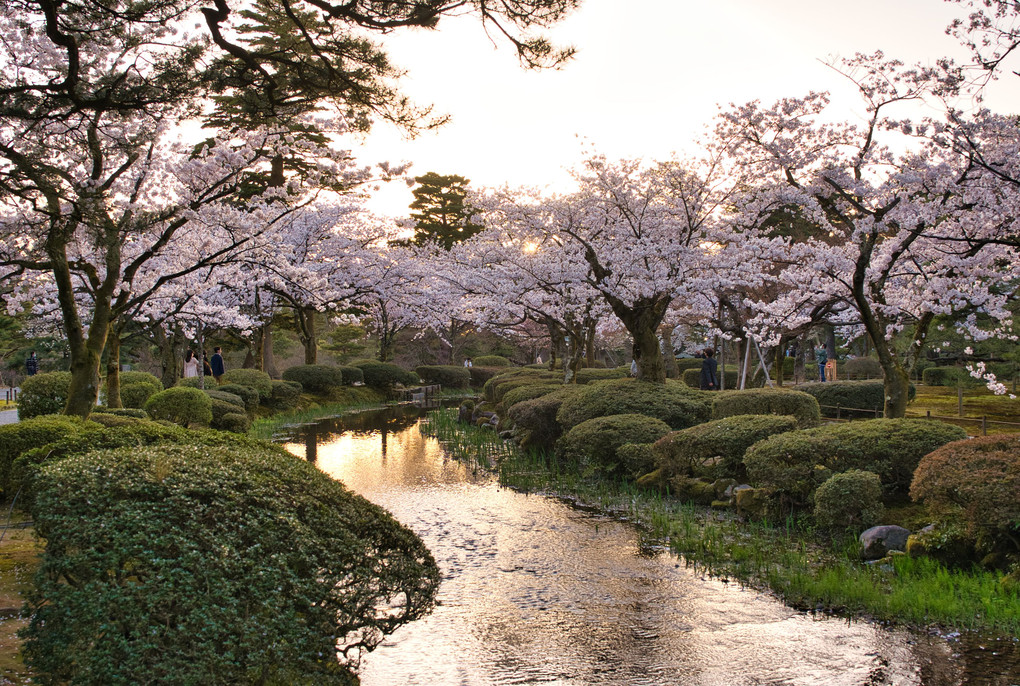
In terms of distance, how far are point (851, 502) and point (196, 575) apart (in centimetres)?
666

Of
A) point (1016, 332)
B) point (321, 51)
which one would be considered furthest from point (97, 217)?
point (1016, 332)

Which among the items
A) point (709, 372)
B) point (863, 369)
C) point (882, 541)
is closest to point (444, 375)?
point (709, 372)

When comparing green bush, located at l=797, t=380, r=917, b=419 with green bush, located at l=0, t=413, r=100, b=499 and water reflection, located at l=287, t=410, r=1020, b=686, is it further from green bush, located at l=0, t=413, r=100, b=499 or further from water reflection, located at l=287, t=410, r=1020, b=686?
green bush, located at l=0, t=413, r=100, b=499

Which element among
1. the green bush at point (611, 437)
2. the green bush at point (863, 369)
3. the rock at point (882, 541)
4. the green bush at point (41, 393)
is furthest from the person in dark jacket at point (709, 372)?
the green bush at point (41, 393)

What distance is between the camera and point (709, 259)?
48.0ft

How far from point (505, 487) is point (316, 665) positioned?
323 inches

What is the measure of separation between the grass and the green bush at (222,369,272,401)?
13.3 meters

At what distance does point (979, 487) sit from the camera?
19.9ft

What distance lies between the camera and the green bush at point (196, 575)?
3049 mm

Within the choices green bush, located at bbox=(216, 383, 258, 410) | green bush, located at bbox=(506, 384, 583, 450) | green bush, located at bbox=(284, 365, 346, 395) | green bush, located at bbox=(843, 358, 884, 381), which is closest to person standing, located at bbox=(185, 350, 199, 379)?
green bush, located at bbox=(284, 365, 346, 395)

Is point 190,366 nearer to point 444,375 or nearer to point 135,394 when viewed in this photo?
point 135,394

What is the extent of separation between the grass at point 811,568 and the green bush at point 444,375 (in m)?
23.8

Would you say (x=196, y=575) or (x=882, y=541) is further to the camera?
(x=882, y=541)

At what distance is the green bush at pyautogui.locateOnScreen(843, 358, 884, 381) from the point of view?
2750cm
